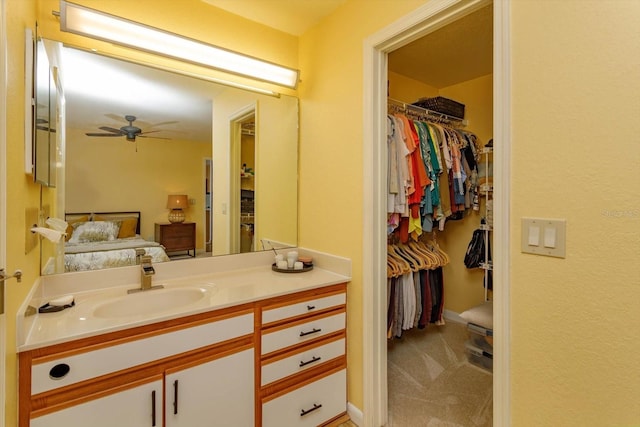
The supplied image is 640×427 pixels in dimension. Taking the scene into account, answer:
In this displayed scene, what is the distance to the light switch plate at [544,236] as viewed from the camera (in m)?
0.95

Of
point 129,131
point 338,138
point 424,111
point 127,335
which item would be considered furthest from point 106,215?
point 424,111

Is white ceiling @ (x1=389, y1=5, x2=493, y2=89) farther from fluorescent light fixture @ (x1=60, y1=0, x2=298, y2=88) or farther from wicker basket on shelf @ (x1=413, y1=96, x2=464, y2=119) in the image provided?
fluorescent light fixture @ (x1=60, y1=0, x2=298, y2=88)

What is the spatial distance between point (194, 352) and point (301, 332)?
54 cm

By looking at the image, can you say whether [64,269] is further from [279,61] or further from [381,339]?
[279,61]

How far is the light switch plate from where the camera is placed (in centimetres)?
95

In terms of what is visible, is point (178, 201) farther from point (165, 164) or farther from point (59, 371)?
point (59, 371)

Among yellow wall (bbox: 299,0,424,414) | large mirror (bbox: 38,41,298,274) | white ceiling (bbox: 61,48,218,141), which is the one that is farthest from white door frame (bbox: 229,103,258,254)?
yellow wall (bbox: 299,0,424,414)

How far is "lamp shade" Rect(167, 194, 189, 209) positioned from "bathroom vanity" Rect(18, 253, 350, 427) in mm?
358

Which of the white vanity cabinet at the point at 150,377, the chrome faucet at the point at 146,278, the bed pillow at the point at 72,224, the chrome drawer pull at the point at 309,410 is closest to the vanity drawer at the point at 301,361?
the white vanity cabinet at the point at 150,377

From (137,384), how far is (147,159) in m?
1.17

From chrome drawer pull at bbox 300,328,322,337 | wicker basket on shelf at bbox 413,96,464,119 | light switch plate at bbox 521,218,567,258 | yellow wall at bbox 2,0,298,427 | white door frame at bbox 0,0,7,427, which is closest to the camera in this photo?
white door frame at bbox 0,0,7,427

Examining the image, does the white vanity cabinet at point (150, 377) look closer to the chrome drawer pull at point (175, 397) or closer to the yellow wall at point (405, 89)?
the chrome drawer pull at point (175, 397)

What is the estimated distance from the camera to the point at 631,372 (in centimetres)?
84

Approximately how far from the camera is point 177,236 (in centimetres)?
181
